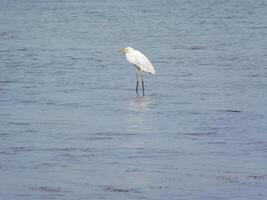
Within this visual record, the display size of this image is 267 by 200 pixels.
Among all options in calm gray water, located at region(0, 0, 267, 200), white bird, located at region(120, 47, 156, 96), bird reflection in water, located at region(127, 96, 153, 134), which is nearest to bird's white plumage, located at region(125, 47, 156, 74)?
white bird, located at region(120, 47, 156, 96)

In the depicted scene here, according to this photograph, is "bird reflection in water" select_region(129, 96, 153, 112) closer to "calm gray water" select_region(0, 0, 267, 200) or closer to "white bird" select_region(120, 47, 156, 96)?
"calm gray water" select_region(0, 0, 267, 200)

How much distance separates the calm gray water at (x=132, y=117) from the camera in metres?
12.1

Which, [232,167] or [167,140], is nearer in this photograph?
[232,167]

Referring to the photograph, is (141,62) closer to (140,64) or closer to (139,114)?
(140,64)

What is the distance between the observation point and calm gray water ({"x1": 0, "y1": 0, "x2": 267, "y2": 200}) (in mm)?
12125

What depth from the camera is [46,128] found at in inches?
638

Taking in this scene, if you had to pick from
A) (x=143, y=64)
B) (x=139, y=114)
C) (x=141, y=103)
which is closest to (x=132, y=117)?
(x=139, y=114)

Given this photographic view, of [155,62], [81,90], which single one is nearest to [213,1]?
[155,62]

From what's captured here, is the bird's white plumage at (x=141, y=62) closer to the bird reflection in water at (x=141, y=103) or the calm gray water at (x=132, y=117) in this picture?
the calm gray water at (x=132, y=117)

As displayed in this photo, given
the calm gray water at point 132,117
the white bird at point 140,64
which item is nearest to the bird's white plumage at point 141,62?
the white bird at point 140,64

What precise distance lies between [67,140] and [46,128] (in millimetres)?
1163

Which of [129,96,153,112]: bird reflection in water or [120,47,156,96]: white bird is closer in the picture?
[129,96,153,112]: bird reflection in water

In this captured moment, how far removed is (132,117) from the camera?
690 inches

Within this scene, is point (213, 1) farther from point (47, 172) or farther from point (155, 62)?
point (47, 172)
